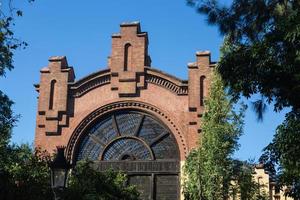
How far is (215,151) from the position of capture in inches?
864

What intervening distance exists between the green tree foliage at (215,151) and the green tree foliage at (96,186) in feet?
9.08

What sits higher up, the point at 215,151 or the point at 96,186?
the point at 215,151

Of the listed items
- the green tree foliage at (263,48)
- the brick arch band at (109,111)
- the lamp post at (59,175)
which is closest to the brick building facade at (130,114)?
the brick arch band at (109,111)

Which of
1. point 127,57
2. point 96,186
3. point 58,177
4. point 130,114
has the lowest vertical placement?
point 58,177

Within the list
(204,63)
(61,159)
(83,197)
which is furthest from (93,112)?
(61,159)

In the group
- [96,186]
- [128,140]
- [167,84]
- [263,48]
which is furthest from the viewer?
[167,84]

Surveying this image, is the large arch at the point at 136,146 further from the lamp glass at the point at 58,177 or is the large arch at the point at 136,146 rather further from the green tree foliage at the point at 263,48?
the lamp glass at the point at 58,177

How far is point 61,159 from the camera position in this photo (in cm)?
1272

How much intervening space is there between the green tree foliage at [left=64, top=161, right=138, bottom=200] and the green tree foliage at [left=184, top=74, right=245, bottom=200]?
277 centimetres

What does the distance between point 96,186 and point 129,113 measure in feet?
24.7

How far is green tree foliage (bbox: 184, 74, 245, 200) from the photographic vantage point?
71.9ft

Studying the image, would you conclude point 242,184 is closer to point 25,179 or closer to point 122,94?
point 122,94

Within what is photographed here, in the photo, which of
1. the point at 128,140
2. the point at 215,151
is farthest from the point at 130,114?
the point at 215,151

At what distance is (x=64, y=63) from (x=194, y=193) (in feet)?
31.0
